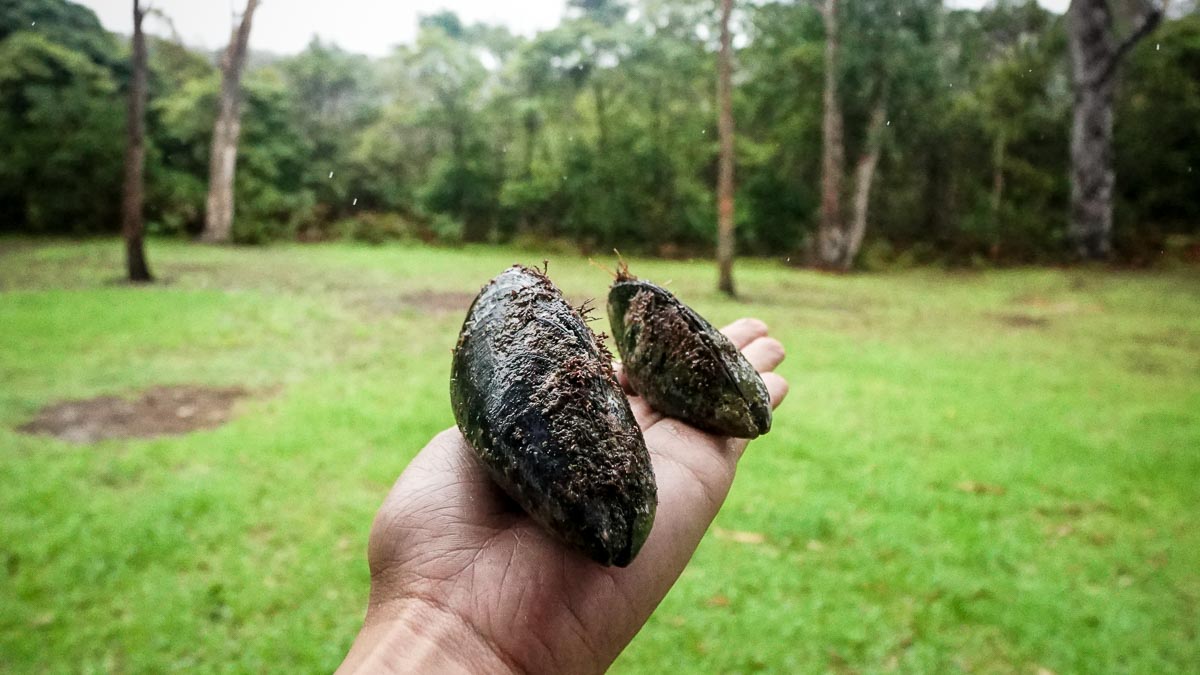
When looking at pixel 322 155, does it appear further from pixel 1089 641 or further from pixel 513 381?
pixel 1089 641

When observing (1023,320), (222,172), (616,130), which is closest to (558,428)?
(616,130)

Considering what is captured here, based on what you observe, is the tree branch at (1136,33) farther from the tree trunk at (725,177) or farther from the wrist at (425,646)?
the wrist at (425,646)

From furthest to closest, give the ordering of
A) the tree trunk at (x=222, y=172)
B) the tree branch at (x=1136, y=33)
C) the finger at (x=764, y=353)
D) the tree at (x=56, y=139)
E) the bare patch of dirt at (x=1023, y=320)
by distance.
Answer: the tree trunk at (x=222, y=172) → the bare patch of dirt at (x=1023, y=320) → the tree branch at (x=1136, y=33) → the tree at (x=56, y=139) → the finger at (x=764, y=353)

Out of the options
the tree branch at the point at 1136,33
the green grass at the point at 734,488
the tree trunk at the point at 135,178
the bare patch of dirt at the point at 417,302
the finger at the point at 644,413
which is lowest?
the green grass at the point at 734,488

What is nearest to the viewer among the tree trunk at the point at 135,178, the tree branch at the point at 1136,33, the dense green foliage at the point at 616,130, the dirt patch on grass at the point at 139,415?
the dirt patch on grass at the point at 139,415

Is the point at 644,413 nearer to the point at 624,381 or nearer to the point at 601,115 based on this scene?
the point at 624,381

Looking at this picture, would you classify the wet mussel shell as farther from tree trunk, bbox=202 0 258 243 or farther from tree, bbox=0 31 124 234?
tree trunk, bbox=202 0 258 243

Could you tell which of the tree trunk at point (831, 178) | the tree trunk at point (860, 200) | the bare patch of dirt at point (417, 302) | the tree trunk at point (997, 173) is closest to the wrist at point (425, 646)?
the bare patch of dirt at point (417, 302)
